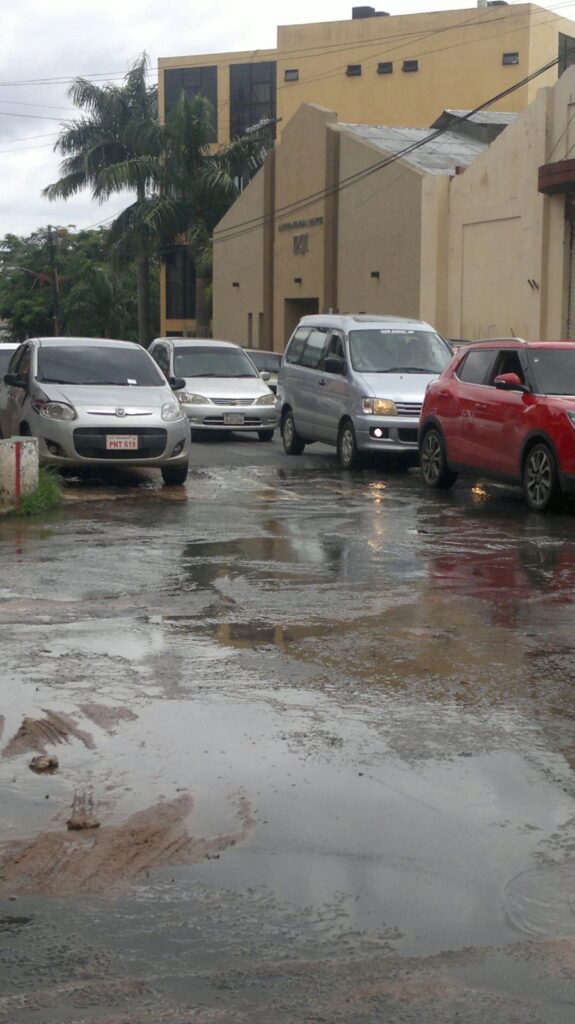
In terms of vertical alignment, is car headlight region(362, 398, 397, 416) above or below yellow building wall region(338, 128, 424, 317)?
below

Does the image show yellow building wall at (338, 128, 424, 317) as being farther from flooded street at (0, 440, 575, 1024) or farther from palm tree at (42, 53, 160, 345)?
flooded street at (0, 440, 575, 1024)

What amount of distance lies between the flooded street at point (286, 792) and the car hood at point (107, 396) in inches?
223

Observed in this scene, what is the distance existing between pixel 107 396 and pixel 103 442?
2.52ft

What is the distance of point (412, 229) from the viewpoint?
38000 millimetres

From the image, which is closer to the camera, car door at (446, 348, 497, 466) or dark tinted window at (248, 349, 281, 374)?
car door at (446, 348, 497, 466)

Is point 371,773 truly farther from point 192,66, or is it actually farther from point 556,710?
point 192,66

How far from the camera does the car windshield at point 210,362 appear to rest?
25.6 meters

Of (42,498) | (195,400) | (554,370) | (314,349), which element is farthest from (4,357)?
(554,370)

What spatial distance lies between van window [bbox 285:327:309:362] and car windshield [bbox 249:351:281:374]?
948 centimetres

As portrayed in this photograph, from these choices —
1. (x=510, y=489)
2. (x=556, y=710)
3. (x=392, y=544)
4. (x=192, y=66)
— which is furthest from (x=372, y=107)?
(x=556, y=710)

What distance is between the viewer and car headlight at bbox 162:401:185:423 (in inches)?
646

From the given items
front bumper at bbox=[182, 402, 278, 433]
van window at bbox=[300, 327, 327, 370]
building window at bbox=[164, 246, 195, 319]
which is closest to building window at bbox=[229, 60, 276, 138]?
building window at bbox=[164, 246, 195, 319]

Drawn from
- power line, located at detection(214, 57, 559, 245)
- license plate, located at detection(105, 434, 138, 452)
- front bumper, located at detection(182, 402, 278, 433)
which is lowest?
front bumper, located at detection(182, 402, 278, 433)

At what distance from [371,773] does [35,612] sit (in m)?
3.72
